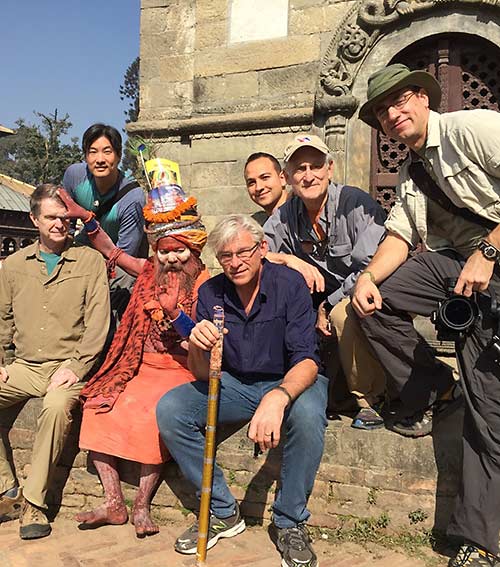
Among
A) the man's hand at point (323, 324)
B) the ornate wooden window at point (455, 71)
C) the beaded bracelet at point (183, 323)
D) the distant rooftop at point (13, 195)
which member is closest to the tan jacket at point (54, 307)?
the beaded bracelet at point (183, 323)

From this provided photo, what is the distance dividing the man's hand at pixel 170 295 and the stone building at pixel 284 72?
297 cm

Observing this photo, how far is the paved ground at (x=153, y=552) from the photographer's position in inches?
120

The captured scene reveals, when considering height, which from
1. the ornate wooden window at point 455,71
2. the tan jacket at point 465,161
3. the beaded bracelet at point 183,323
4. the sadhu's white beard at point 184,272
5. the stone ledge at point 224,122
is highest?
the ornate wooden window at point 455,71

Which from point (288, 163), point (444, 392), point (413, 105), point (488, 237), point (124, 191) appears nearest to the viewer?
point (488, 237)

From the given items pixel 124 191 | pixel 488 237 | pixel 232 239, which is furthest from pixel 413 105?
pixel 124 191

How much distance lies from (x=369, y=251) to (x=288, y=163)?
78 centimetres

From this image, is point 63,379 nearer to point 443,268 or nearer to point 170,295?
point 170,295

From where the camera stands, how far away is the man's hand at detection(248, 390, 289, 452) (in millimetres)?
2793

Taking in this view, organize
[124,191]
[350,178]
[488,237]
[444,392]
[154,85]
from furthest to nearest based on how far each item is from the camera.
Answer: [154,85] → [350,178] → [124,191] → [444,392] → [488,237]

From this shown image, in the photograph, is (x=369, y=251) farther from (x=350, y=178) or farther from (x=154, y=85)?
(x=154, y=85)

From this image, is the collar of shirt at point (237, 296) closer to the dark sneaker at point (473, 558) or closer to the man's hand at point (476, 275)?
the man's hand at point (476, 275)

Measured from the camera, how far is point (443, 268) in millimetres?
3168

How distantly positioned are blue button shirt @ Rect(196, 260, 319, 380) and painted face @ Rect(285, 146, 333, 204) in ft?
2.35

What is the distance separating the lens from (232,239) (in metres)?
3.15
